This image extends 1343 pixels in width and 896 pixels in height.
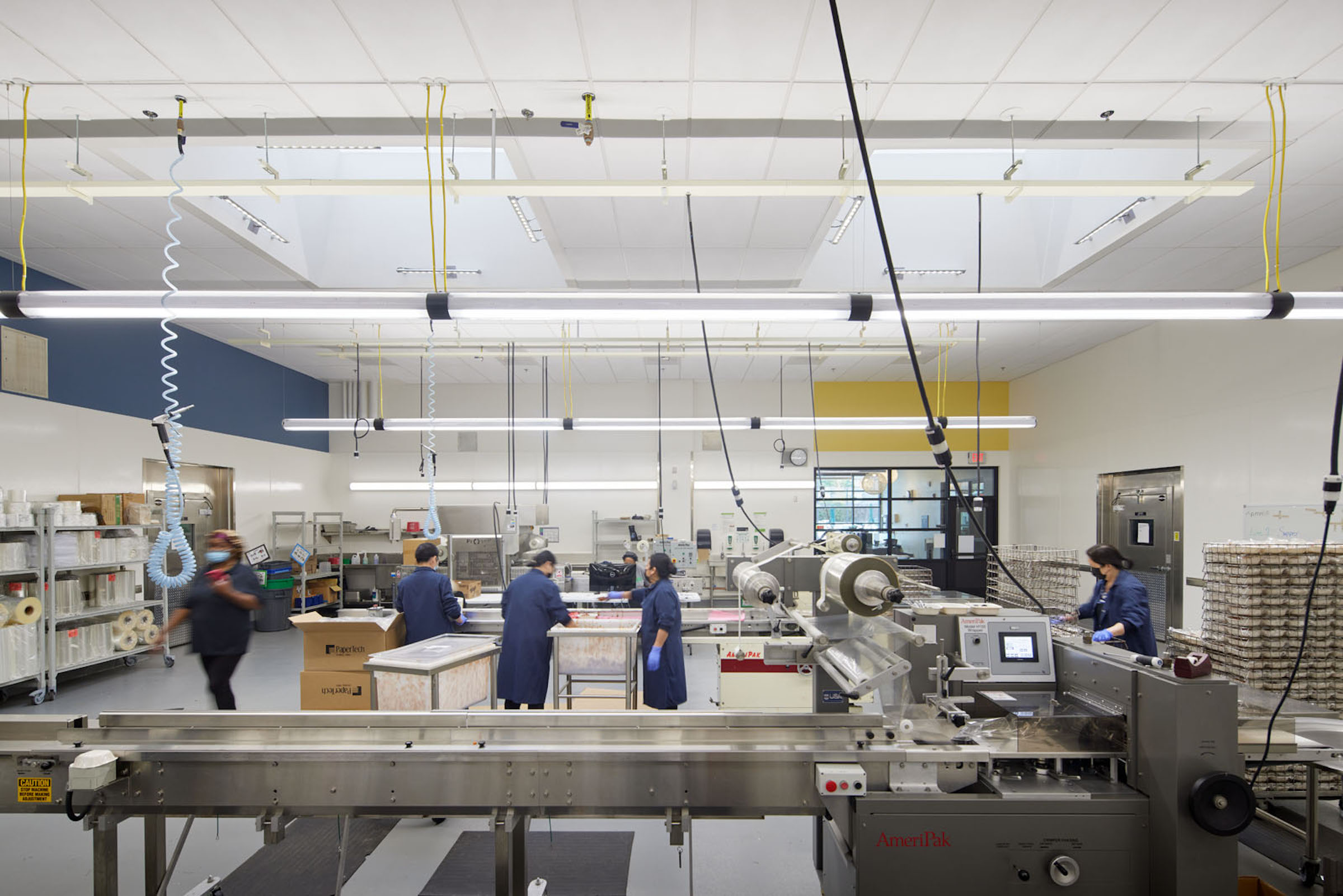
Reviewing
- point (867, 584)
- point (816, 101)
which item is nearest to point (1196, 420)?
point (816, 101)

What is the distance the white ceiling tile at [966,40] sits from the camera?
2570mm

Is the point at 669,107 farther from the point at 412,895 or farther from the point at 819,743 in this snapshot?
the point at 412,895

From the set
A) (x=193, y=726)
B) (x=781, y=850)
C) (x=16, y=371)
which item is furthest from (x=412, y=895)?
(x=16, y=371)

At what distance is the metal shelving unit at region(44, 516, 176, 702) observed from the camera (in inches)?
214

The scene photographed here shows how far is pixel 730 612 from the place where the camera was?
527 cm

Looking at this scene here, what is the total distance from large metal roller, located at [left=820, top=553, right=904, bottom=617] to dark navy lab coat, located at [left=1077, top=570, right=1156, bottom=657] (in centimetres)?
274

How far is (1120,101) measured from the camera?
3135mm

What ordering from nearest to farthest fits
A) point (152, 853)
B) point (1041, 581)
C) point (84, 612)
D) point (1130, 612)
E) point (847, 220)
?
point (152, 853)
point (1130, 612)
point (847, 220)
point (84, 612)
point (1041, 581)

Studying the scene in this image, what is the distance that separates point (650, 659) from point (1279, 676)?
347cm

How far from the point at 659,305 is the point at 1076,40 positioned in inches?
80.9

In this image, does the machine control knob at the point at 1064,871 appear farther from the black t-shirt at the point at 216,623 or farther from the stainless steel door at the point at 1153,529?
the stainless steel door at the point at 1153,529

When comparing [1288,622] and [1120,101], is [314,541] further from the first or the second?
[1288,622]

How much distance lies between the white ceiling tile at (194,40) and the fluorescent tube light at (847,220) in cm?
321

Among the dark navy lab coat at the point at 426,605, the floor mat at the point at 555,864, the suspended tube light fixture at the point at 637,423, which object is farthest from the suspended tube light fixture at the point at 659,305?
the suspended tube light fixture at the point at 637,423
